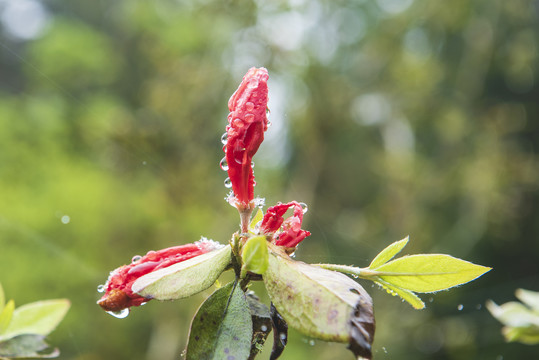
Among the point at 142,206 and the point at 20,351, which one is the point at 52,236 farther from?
the point at 20,351

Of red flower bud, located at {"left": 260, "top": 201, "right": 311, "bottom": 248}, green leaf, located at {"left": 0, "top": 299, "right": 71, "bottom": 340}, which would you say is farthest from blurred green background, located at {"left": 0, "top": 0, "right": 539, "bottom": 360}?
red flower bud, located at {"left": 260, "top": 201, "right": 311, "bottom": 248}

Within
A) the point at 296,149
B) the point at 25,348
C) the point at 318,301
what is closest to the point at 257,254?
the point at 318,301

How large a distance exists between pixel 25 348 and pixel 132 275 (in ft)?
0.50

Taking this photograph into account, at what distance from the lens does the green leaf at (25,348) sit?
373mm

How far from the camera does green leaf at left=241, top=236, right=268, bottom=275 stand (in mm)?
257

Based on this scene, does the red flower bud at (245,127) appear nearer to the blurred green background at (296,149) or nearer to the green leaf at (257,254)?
the green leaf at (257,254)

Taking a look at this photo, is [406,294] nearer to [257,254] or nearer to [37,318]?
[257,254]

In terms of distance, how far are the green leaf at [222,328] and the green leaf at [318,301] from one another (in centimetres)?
3

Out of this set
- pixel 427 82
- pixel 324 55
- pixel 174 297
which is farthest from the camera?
pixel 324 55

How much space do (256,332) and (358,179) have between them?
4828mm

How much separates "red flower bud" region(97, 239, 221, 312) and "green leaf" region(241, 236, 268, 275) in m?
0.06

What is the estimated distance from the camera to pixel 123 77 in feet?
17.1

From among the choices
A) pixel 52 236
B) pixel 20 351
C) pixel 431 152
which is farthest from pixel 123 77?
pixel 20 351

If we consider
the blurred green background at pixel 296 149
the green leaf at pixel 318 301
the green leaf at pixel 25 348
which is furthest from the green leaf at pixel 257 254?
the blurred green background at pixel 296 149
